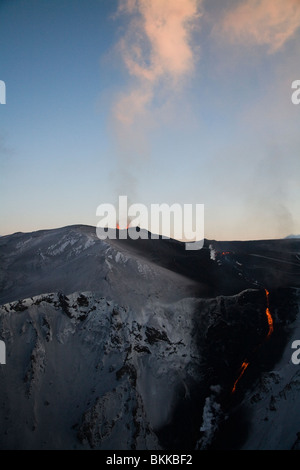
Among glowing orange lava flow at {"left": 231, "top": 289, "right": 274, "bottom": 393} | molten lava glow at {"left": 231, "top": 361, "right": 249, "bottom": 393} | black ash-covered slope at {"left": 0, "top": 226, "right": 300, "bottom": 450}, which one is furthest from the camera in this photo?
glowing orange lava flow at {"left": 231, "top": 289, "right": 274, "bottom": 393}

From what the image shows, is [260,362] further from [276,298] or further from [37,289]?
[37,289]

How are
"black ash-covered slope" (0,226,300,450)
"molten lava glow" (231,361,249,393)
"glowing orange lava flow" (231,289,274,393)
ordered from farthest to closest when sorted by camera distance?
1. "glowing orange lava flow" (231,289,274,393)
2. "molten lava glow" (231,361,249,393)
3. "black ash-covered slope" (0,226,300,450)

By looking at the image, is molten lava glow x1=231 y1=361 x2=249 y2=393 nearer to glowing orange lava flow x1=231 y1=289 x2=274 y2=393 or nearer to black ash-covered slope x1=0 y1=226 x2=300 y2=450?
glowing orange lava flow x1=231 y1=289 x2=274 y2=393

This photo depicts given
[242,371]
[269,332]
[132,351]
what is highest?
[269,332]

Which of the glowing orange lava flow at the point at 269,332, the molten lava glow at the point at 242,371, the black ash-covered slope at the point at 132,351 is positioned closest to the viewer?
the black ash-covered slope at the point at 132,351

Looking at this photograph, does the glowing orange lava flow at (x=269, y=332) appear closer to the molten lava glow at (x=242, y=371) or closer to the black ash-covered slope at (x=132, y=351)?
the molten lava glow at (x=242, y=371)

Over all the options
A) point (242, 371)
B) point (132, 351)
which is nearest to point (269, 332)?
point (242, 371)

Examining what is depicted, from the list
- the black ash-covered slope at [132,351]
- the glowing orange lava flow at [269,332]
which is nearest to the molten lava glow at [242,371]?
the glowing orange lava flow at [269,332]

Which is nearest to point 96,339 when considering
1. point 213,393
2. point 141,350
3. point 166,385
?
point 141,350

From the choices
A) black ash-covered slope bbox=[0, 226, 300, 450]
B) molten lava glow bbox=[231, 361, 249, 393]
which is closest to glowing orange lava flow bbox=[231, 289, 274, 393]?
molten lava glow bbox=[231, 361, 249, 393]

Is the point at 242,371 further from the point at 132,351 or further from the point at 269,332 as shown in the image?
the point at 132,351
